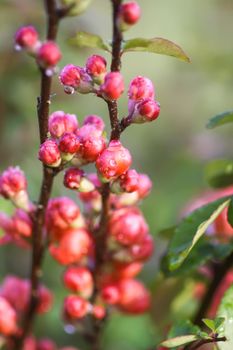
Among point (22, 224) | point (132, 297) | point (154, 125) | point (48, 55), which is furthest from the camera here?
point (154, 125)

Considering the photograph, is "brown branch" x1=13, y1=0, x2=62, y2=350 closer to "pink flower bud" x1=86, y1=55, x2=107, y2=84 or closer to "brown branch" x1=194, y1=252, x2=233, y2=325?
"pink flower bud" x1=86, y1=55, x2=107, y2=84

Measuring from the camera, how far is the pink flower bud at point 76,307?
1367 mm

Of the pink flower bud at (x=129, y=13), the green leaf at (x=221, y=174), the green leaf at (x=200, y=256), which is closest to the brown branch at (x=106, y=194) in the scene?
the pink flower bud at (x=129, y=13)

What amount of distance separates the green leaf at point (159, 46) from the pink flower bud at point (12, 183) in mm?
303

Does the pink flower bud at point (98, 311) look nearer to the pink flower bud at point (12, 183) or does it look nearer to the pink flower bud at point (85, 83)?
the pink flower bud at point (12, 183)

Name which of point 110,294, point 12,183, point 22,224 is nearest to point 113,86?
point 12,183

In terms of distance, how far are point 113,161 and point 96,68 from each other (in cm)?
14

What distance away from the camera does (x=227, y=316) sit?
110cm

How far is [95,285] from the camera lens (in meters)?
1.42

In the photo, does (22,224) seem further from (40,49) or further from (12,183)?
(40,49)

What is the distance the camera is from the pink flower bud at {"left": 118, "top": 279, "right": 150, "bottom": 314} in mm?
1478

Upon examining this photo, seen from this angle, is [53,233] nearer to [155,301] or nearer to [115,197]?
[115,197]

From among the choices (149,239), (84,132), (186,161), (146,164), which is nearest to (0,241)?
(149,239)

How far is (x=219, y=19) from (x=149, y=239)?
6.07 ft
